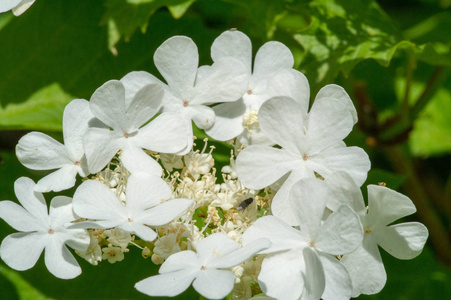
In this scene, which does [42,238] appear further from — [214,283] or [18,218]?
[214,283]

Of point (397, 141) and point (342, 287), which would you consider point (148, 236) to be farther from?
point (397, 141)

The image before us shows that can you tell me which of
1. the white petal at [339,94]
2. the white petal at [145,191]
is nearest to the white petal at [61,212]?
the white petal at [145,191]

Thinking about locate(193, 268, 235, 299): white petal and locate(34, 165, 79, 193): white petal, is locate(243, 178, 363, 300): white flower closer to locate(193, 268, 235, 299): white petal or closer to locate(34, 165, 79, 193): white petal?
locate(193, 268, 235, 299): white petal

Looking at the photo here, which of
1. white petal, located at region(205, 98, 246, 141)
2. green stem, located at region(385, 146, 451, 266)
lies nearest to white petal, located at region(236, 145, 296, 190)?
white petal, located at region(205, 98, 246, 141)

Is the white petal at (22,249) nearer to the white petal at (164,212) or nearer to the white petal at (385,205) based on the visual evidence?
the white petal at (164,212)

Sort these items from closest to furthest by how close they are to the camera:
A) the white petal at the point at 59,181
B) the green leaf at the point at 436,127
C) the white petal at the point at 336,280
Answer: the white petal at the point at 336,280 < the white petal at the point at 59,181 < the green leaf at the point at 436,127
